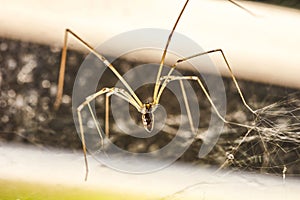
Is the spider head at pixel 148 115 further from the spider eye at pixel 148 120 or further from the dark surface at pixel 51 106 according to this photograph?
the dark surface at pixel 51 106

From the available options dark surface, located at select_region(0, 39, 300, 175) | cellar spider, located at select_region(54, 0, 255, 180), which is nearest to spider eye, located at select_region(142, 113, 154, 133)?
cellar spider, located at select_region(54, 0, 255, 180)

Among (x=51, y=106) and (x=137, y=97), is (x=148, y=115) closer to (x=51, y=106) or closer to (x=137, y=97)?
(x=137, y=97)

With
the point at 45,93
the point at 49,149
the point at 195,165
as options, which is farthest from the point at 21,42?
the point at 195,165

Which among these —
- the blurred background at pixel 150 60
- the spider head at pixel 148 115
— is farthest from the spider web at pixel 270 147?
the spider head at pixel 148 115

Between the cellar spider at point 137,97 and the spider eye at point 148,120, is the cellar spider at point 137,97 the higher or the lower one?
the higher one

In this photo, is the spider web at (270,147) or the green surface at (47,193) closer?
the green surface at (47,193)

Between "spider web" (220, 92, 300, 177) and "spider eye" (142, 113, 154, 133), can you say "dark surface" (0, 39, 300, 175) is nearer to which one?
"spider web" (220, 92, 300, 177)

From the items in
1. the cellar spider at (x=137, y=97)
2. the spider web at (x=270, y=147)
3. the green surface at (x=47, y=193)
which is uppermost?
the cellar spider at (x=137, y=97)

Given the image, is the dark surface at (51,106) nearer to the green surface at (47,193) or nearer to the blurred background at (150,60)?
the blurred background at (150,60)
